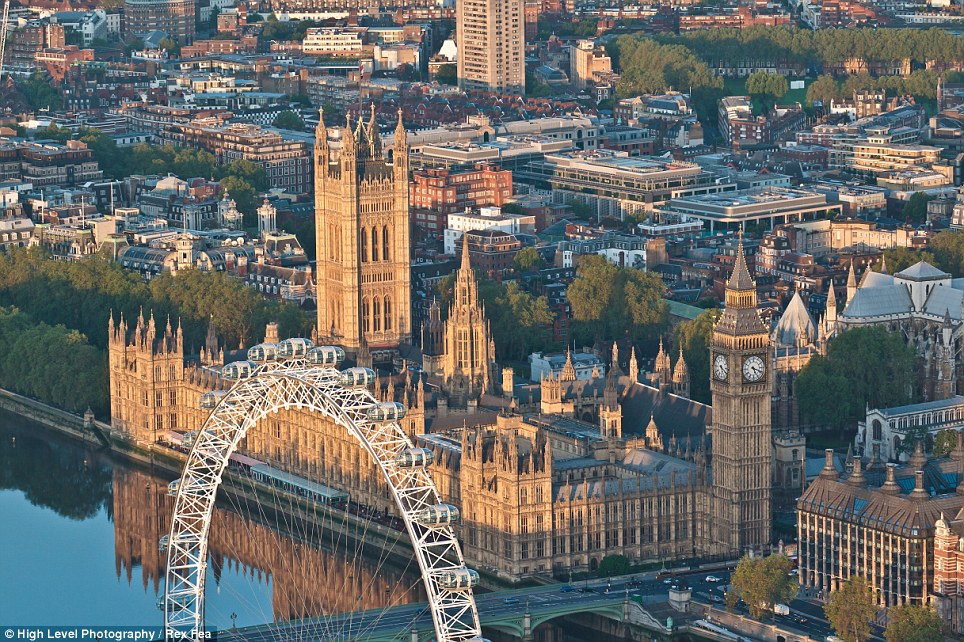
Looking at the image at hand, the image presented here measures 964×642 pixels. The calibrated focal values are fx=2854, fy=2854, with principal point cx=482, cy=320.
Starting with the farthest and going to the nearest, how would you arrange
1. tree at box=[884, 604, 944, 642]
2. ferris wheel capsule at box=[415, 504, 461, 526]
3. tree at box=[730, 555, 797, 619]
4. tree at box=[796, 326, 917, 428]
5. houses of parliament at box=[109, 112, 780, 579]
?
tree at box=[796, 326, 917, 428]
houses of parliament at box=[109, 112, 780, 579]
tree at box=[730, 555, 797, 619]
tree at box=[884, 604, 944, 642]
ferris wheel capsule at box=[415, 504, 461, 526]

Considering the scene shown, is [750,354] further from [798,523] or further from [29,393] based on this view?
[29,393]

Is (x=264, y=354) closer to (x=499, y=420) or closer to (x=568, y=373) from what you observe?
(x=499, y=420)

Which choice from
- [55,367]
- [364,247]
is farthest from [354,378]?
[55,367]

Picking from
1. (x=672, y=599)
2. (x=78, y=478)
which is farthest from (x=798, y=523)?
(x=78, y=478)

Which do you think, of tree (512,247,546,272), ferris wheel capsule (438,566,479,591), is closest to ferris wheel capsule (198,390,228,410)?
ferris wheel capsule (438,566,479,591)

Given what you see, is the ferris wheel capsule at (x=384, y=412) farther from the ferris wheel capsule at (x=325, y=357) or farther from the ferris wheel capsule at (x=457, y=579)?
the ferris wheel capsule at (x=457, y=579)

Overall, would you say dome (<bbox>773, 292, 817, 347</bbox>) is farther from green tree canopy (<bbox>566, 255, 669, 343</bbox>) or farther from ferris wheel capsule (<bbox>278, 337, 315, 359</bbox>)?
ferris wheel capsule (<bbox>278, 337, 315, 359</bbox>)

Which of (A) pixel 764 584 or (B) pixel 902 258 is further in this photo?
(B) pixel 902 258
